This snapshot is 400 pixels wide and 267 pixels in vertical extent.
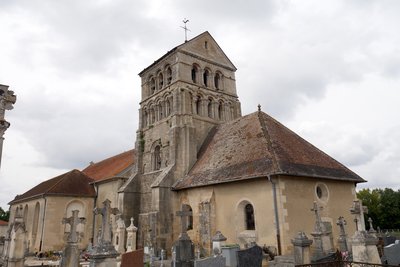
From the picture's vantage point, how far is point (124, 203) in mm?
21438

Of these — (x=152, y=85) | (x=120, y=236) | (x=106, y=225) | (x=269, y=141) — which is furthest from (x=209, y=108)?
(x=106, y=225)

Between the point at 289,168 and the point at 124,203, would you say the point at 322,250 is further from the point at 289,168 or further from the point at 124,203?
the point at 124,203

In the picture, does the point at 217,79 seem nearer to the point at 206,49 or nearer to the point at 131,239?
the point at 206,49

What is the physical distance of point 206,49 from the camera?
25.3m

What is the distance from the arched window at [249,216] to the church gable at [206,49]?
41.7 feet

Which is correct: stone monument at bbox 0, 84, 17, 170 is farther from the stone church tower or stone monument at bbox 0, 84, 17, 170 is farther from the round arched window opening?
the round arched window opening

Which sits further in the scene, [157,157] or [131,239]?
[157,157]

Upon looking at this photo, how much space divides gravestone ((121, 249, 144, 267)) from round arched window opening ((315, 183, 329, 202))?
9.48 meters

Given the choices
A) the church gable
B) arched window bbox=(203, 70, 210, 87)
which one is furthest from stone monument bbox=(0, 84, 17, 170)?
arched window bbox=(203, 70, 210, 87)

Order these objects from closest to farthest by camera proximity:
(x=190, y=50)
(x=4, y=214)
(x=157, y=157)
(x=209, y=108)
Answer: (x=157, y=157), (x=209, y=108), (x=190, y=50), (x=4, y=214)

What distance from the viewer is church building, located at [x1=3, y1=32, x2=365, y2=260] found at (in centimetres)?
1497

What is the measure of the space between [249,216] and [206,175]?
3.50 meters

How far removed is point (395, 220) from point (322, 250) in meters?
37.7

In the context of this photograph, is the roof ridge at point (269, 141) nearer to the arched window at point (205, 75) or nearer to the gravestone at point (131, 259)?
the arched window at point (205, 75)
